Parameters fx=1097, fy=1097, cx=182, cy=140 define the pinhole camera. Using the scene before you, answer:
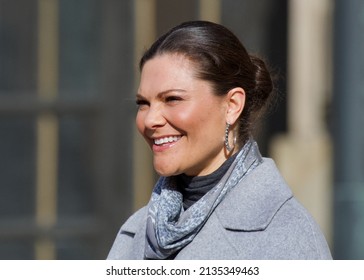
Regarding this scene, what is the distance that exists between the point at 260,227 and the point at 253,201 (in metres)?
0.10

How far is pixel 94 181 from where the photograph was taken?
7734 millimetres

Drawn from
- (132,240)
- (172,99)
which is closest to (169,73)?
(172,99)

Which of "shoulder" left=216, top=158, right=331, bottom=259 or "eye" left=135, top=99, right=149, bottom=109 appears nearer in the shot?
"shoulder" left=216, top=158, right=331, bottom=259

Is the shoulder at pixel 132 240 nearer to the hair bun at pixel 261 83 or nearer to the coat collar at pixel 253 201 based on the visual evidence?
the coat collar at pixel 253 201

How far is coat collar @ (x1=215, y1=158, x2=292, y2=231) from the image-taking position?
118 inches

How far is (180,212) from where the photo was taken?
3.15m

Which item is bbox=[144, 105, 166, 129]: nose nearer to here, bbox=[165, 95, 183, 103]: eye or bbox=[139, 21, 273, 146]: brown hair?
bbox=[165, 95, 183, 103]: eye

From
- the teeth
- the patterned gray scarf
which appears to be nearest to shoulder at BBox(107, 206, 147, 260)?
the patterned gray scarf

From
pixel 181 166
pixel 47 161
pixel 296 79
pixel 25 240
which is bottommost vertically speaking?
pixel 25 240

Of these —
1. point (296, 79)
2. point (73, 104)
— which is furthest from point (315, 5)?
point (73, 104)

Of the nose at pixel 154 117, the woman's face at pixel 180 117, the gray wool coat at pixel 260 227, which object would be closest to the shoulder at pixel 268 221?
the gray wool coat at pixel 260 227

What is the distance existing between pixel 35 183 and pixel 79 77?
805 millimetres

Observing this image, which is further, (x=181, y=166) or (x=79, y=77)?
(x=79, y=77)

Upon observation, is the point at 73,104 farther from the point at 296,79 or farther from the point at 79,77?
the point at 296,79
